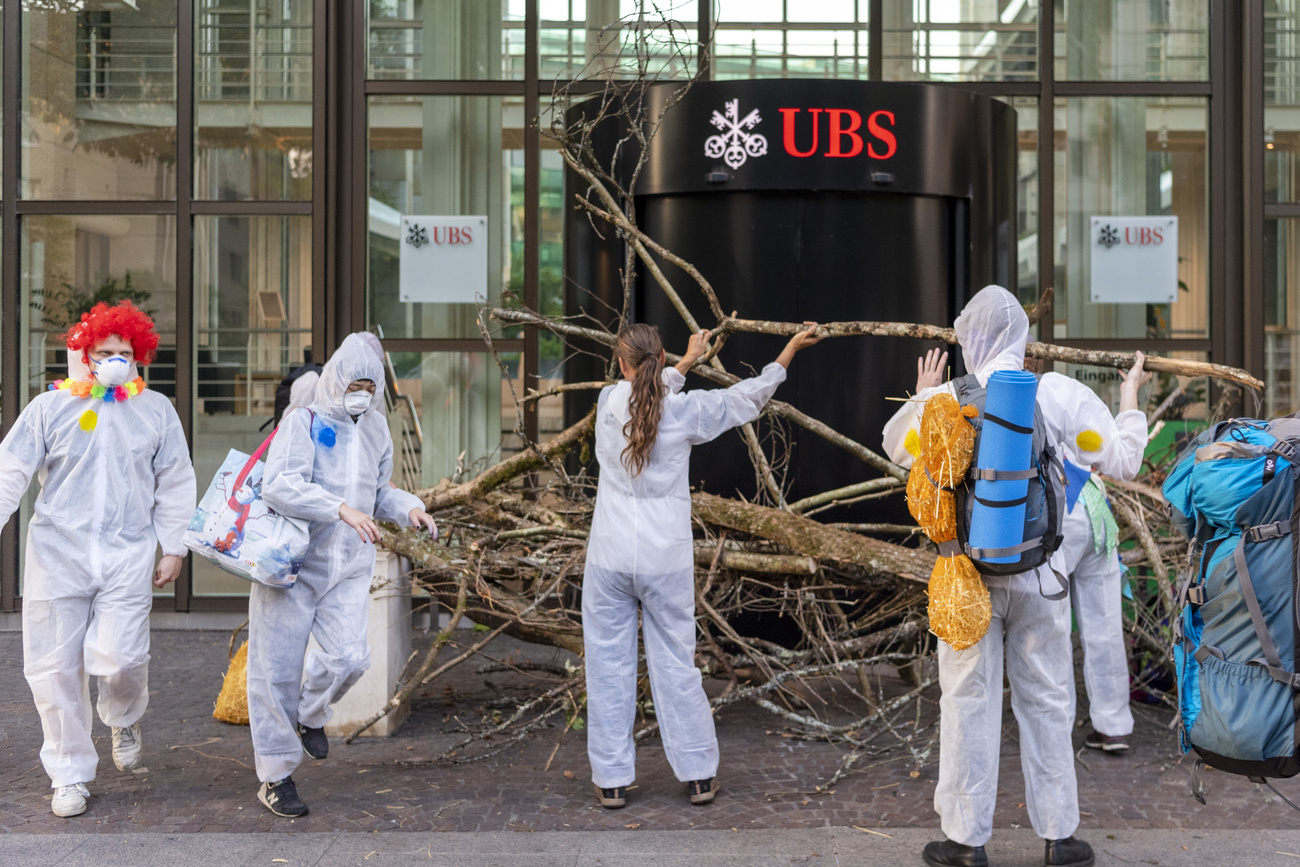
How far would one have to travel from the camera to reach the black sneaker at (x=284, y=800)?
14.3 feet

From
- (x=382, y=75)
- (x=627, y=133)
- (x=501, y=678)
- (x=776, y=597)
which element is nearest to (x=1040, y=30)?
(x=627, y=133)

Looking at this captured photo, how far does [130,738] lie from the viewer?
4820 millimetres

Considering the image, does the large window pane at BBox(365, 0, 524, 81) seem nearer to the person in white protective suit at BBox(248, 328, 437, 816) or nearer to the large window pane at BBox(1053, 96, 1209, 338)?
the large window pane at BBox(1053, 96, 1209, 338)

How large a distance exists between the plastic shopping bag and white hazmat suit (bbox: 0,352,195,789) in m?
0.39

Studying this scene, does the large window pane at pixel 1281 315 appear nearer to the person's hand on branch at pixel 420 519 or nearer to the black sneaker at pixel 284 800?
the person's hand on branch at pixel 420 519

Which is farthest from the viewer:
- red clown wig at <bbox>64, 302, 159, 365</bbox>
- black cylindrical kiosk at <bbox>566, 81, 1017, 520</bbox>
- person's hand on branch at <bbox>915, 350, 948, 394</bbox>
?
black cylindrical kiosk at <bbox>566, 81, 1017, 520</bbox>

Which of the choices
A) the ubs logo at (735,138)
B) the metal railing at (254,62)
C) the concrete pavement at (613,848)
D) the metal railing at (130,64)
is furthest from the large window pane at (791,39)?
the concrete pavement at (613,848)

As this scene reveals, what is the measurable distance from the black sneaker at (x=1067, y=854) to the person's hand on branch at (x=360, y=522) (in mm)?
2407

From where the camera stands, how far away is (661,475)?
4.45 m

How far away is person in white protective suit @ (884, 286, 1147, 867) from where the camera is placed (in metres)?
3.74

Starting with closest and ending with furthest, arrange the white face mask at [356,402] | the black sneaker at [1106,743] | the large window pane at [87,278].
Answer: the white face mask at [356,402] < the black sneaker at [1106,743] < the large window pane at [87,278]

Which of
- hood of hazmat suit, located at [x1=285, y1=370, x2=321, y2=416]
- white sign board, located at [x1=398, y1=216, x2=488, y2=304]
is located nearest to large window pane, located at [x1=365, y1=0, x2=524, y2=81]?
white sign board, located at [x1=398, y1=216, x2=488, y2=304]

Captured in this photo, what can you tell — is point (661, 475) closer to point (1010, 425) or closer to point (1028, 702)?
point (1010, 425)

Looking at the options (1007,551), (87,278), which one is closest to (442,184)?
(87,278)
